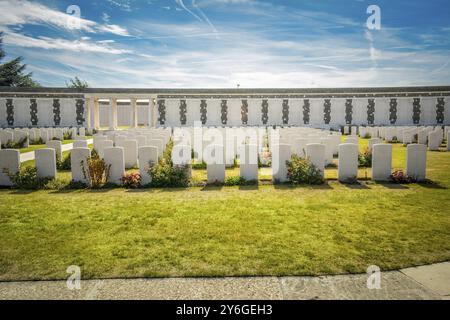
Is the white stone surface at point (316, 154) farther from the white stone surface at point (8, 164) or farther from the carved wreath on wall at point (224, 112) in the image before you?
the carved wreath on wall at point (224, 112)

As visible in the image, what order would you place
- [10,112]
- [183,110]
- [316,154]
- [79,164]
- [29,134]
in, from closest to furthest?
[79,164]
[316,154]
[29,134]
[10,112]
[183,110]

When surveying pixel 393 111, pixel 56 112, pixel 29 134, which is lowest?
pixel 29 134

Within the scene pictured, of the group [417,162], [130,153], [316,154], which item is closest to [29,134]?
[130,153]

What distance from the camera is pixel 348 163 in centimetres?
920

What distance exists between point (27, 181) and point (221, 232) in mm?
6694

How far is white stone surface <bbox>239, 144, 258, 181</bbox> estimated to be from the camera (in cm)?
918

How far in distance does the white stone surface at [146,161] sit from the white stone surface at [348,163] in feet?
17.9

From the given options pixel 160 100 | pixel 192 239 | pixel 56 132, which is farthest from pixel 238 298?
pixel 160 100

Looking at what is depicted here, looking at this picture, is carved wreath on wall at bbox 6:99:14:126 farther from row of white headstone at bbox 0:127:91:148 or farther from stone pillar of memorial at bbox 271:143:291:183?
stone pillar of memorial at bbox 271:143:291:183

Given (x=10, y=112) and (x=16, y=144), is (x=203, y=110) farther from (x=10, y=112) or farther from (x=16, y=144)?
(x=16, y=144)

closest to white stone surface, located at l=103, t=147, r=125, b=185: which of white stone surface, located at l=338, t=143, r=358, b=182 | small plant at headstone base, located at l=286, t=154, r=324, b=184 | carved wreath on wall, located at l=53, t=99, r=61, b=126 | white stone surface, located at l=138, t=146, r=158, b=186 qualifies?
white stone surface, located at l=138, t=146, r=158, b=186

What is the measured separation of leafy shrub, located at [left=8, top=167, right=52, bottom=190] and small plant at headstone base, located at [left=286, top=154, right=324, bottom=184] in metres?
7.05

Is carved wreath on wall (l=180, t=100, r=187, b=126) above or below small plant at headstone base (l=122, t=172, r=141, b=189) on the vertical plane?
above
